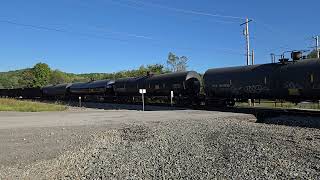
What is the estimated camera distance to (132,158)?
1245cm

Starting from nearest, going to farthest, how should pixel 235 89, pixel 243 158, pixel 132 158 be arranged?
pixel 243 158, pixel 132 158, pixel 235 89

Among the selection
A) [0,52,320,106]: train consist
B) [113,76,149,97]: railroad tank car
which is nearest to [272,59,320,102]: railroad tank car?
[0,52,320,106]: train consist

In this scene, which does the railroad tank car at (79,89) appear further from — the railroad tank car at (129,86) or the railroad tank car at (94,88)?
the railroad tank car at (129,86)

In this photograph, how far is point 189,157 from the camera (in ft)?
39.7

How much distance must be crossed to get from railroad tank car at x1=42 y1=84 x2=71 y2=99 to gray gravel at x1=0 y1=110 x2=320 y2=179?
51.9 m

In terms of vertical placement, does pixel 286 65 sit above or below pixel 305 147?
above

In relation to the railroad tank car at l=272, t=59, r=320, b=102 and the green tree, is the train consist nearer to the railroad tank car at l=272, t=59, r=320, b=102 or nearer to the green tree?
the railroad tank car at l=272, t=59, r=320, b=102

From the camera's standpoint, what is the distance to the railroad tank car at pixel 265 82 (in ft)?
83.4

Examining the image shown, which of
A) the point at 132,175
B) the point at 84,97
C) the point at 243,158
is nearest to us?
the point at 132,175

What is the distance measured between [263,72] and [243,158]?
18.2m

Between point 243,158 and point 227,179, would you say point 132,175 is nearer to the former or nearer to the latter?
point 227,179

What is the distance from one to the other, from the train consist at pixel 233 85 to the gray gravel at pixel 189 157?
8914 mm

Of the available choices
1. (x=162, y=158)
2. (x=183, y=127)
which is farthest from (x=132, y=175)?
(x=183, y=127)

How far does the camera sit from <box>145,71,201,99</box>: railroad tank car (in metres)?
38.4
